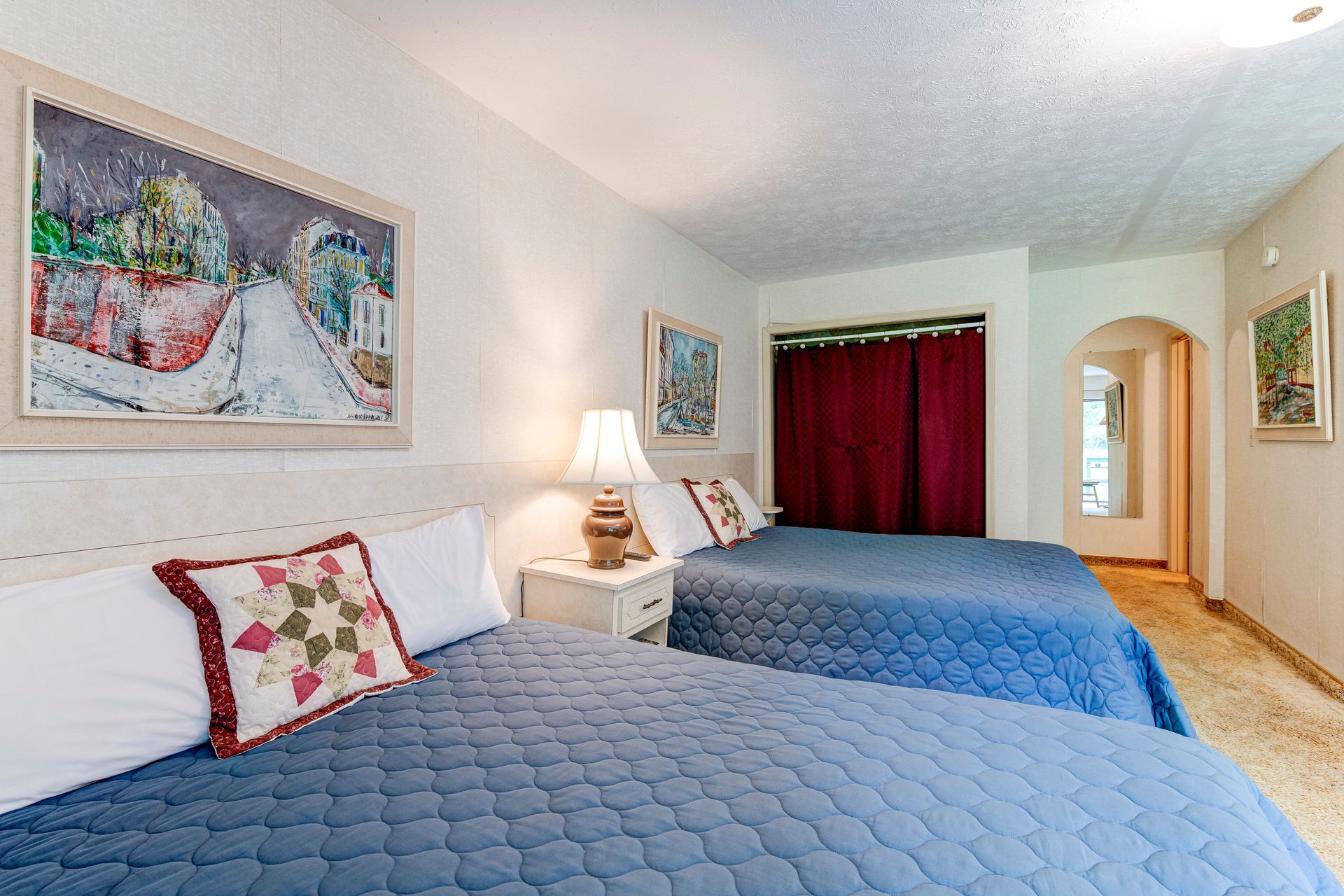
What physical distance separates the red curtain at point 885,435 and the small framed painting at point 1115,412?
2.64 metres

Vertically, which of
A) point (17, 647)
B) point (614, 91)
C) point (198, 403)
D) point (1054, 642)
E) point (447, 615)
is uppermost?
point (614, 91)

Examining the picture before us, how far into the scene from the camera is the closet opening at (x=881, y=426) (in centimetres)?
412

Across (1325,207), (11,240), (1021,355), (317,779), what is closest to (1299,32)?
(1325,207)

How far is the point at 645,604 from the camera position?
2.37 m

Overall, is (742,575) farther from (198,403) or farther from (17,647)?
(17,647)

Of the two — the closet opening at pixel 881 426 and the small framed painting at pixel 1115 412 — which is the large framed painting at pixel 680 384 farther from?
the small framed painting at pixel 1115 412

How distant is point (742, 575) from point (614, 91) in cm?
194

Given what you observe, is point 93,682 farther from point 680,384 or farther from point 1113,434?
point 1113,434

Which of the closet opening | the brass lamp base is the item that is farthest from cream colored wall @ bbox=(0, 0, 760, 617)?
the closet opening

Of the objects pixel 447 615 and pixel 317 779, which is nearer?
pixel 317 779

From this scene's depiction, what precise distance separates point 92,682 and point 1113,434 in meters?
7.01

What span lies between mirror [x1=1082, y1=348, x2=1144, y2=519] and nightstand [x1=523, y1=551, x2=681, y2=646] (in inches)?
199

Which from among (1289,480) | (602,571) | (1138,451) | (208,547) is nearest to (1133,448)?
(1138,451)

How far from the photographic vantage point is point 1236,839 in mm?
915
